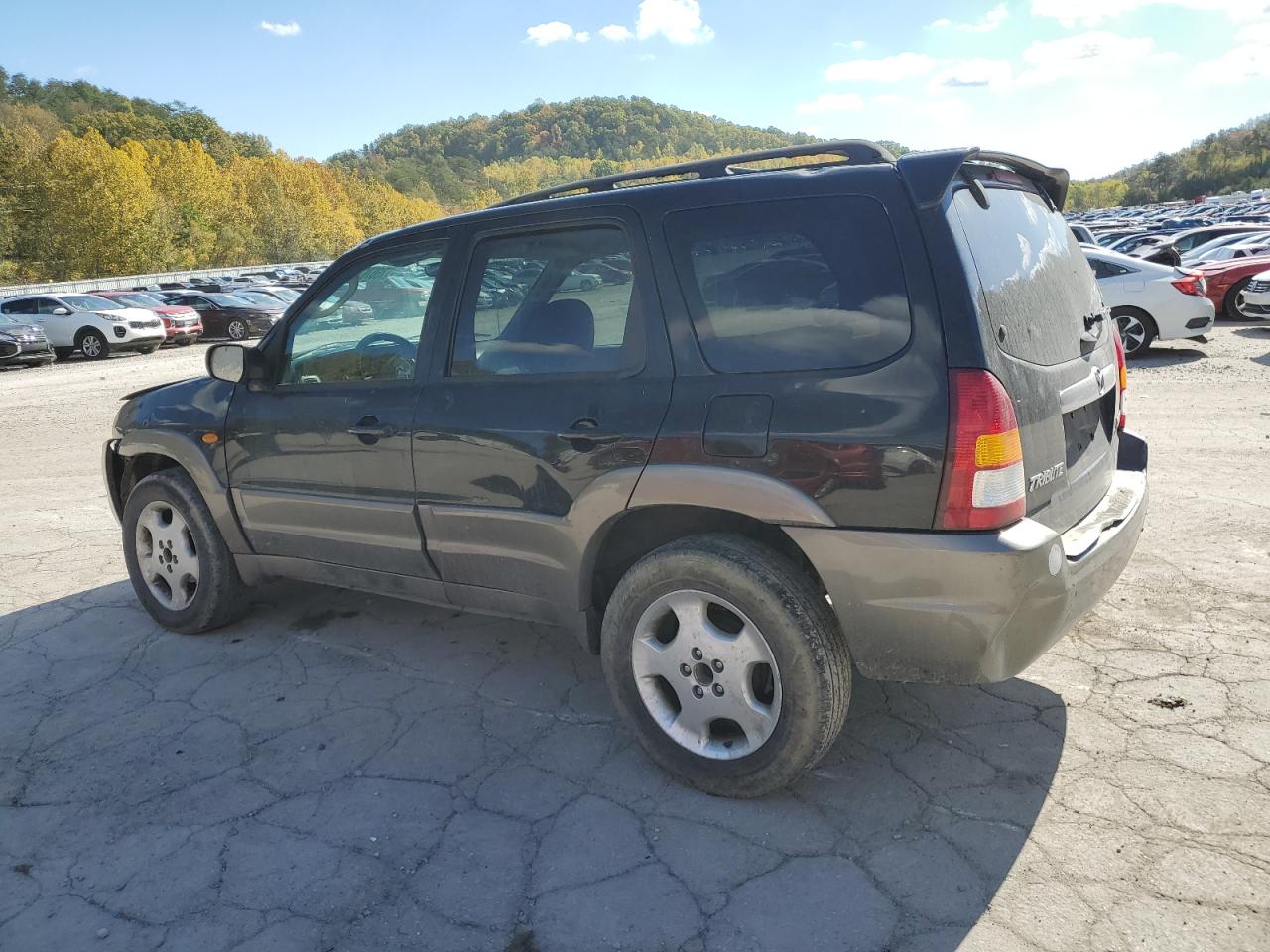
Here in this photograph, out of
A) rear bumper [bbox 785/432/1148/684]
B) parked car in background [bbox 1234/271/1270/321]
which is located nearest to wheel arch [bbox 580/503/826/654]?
rear bumper [bbox 785/432/1148/684]

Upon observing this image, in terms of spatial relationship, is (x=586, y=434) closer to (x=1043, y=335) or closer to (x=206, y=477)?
(x=1043, y=335)

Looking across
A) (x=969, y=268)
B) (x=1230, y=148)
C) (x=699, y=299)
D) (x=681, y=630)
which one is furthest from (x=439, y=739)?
(x=1230, y=148)

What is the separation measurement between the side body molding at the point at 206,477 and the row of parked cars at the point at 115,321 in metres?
19.1

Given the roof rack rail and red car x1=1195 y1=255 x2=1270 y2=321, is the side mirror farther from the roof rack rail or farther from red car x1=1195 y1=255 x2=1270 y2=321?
red car x1=1195 y1=255 x2=1270 y2=321

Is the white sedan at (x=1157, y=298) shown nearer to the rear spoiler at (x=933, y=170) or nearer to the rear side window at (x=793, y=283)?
the rear spoiler at (x=933, y=170)

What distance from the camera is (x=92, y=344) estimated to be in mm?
22312

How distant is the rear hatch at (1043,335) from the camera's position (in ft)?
8.40

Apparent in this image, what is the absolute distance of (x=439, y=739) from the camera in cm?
338

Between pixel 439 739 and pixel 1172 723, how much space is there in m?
2.59

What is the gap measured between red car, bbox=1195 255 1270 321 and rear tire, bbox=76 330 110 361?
2356 centimetres

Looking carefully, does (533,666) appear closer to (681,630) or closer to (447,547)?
(447,547)

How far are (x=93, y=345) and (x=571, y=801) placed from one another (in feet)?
77.8

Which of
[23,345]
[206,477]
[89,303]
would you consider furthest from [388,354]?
[89,303]

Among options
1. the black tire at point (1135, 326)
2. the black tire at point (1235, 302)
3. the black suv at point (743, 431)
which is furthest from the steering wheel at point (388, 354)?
the black tire at point (1235, 302)
